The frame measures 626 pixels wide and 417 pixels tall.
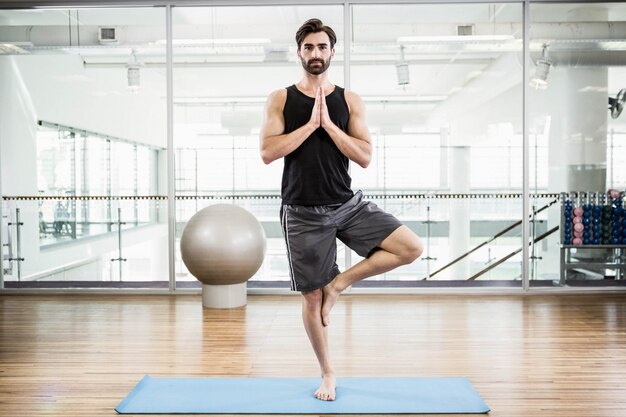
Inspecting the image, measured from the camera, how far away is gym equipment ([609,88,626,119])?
17.1ft

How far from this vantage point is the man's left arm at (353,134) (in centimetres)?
234

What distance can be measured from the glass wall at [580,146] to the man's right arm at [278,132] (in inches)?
135

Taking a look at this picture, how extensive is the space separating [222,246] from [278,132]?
198cm

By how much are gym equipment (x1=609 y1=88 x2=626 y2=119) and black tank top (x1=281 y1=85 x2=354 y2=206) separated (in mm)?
3761

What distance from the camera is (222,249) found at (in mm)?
4242

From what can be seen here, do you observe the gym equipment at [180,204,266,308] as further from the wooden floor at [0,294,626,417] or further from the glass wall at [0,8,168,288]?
the glass wall at [0,8,168,288]

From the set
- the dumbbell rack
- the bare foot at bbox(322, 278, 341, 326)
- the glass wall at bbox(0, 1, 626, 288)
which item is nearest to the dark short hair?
the bare foot at bbox(322, 278, 341, 326)

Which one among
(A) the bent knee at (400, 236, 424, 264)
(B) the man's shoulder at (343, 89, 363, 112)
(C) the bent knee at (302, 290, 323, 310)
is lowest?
(C) the bent knee at (302, 290, 323, 310)

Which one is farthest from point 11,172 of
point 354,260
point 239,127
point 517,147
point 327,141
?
point 517,147

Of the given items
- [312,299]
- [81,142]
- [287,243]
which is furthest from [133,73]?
[312,299]

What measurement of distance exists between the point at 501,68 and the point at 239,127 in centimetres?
246

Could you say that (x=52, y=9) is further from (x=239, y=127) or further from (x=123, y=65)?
(x=239, y=127)

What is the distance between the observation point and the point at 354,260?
5.29 meters

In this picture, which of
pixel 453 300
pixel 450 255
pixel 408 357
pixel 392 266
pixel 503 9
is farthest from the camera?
pixel 450 255
